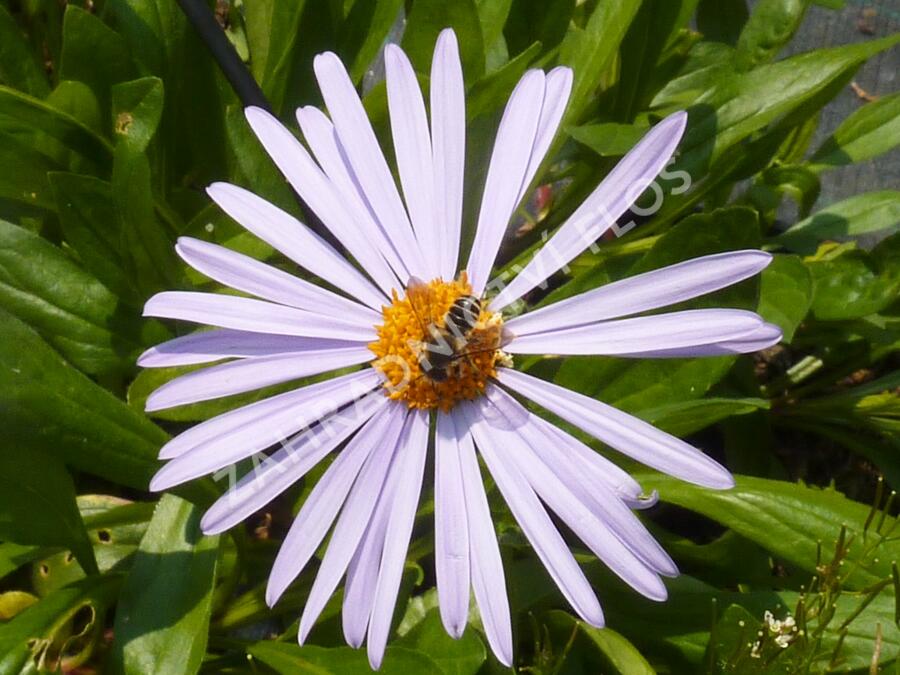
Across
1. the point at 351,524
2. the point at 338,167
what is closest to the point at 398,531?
the point at 351,524

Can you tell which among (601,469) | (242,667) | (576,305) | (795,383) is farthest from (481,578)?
(795,383)

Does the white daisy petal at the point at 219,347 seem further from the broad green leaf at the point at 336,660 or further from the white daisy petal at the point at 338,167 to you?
the broad green leaf at the point at 336,660

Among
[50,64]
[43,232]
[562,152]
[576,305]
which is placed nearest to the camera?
[576,305]

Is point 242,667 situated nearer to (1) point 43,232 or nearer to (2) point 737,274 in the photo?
(1) point 43,232

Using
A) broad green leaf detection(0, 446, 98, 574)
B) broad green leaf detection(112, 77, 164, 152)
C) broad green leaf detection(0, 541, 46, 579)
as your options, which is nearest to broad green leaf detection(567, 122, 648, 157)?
broad green leaf detection(112, 77, 164, 152)

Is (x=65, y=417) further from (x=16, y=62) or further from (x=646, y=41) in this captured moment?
(x=646, y=41)

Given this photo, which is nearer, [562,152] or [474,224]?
[474,224]

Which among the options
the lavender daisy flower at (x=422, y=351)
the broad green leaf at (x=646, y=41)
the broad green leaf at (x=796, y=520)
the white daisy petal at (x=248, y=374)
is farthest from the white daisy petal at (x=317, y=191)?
the broad green leaf at (x=646, y=41)
